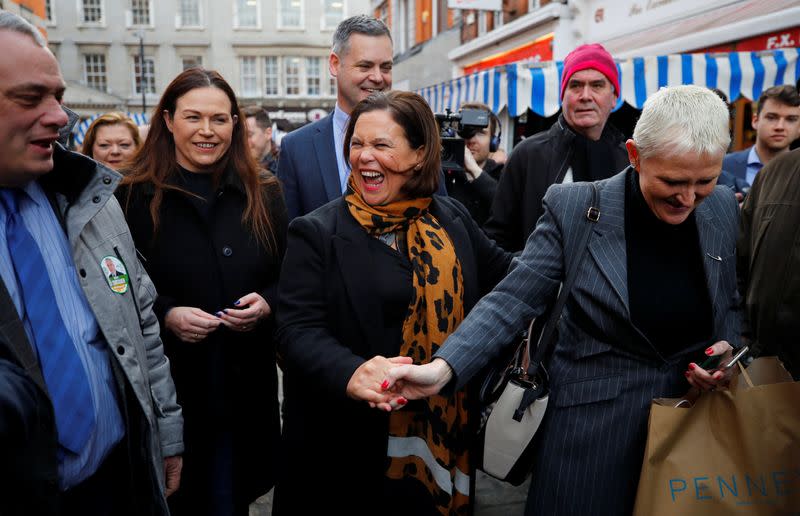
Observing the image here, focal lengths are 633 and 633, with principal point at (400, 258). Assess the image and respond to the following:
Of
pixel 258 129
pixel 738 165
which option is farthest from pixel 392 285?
pixel 258 129

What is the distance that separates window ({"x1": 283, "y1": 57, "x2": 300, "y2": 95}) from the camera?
43.7 m

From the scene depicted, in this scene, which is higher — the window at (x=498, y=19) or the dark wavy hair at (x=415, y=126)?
the window at (x=498, y=19)

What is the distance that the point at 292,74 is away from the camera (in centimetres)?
4388

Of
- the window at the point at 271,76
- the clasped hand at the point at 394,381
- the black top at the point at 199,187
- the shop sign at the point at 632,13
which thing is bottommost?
the clasped hand at the point at 394,381

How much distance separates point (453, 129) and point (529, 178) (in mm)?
740

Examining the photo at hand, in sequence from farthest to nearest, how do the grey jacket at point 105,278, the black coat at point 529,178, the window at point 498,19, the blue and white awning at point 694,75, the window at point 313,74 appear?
the window at point 313,74 → the window at point 498,19 → the blue and white awning at point 694,75 → the black coat at point 529,178 → the grey jacket at point 105,278

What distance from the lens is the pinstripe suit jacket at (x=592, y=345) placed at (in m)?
1.95

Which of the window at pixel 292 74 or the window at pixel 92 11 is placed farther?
the window at pixel 292 74

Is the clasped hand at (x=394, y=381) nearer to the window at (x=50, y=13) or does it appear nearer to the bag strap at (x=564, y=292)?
the bag strap at (x=564, y=292)

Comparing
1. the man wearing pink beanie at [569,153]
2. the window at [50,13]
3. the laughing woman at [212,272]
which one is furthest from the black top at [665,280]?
the window at [50,13]

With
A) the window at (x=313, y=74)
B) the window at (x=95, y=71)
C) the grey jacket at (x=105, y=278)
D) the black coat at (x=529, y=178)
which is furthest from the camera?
the window at (x=313, y=74)

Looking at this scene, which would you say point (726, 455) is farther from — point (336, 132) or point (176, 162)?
point (176, 162)

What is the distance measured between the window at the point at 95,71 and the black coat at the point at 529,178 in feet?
153

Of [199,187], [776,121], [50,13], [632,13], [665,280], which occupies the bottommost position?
[665,280]
